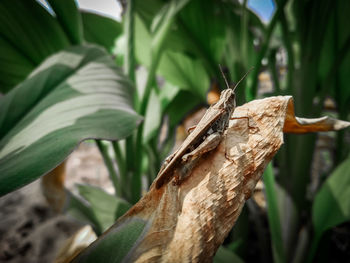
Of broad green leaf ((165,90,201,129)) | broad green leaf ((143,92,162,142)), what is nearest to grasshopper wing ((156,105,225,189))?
broad green leaf ((143,92,162,142))

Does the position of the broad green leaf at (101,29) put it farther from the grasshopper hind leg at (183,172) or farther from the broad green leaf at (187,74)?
the grasshopper hind leg at (183,172)

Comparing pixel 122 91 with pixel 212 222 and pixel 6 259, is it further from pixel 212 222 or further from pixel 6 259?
pixel 6 259

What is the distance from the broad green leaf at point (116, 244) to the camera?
0.40 m

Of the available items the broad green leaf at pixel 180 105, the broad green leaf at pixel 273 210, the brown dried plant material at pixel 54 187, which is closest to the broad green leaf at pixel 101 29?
the broad green leaf at pixel 180 105

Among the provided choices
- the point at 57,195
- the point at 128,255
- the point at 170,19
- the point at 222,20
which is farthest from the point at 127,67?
the point at 128,255

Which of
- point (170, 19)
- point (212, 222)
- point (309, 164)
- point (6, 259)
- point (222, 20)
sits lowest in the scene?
point (309, 164)

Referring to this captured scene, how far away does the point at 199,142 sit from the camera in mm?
489

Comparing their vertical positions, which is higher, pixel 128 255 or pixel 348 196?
pixel 128 255

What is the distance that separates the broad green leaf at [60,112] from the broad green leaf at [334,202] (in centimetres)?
56

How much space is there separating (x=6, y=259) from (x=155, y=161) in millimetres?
671

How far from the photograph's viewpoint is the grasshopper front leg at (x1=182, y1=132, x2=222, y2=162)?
1.45ft

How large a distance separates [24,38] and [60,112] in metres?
0.50

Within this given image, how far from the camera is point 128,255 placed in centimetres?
38

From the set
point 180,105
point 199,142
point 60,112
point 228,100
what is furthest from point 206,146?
point 180,105
